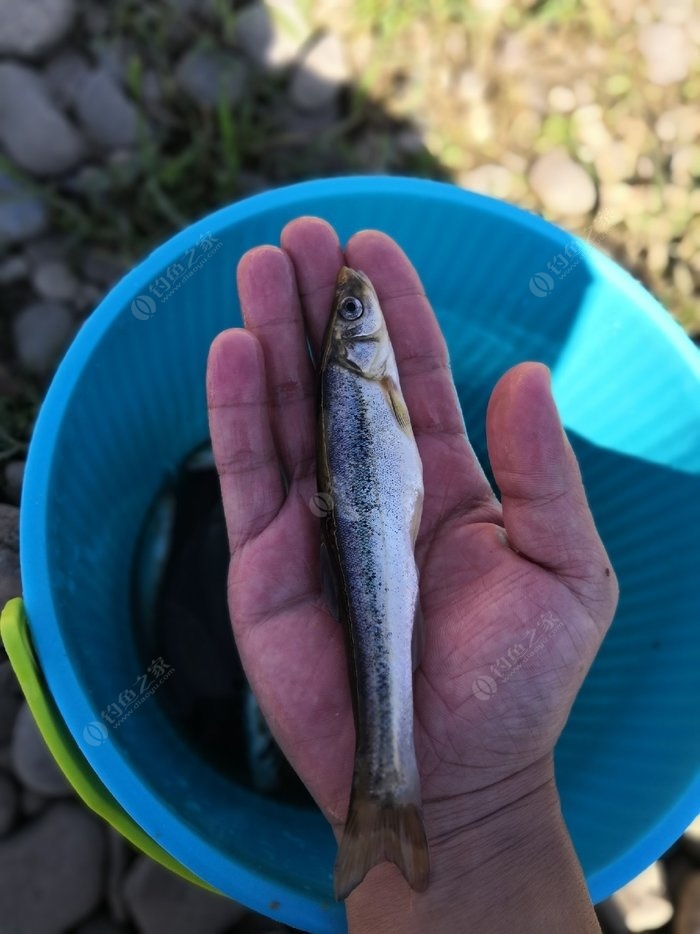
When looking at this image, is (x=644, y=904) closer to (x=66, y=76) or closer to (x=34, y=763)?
(x=34, y=763)

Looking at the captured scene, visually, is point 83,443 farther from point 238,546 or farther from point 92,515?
point 238,546

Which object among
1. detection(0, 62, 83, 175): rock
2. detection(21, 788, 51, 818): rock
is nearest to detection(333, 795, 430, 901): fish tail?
detection(21, 788, 51, 818): rock

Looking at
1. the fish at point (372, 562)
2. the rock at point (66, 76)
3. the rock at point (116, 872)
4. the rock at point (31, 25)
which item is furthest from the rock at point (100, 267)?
the rock at point (116, 872)

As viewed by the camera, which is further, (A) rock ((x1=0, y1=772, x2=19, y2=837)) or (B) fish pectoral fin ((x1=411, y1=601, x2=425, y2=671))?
(A) rock ((x1=0, y1=772, x2=19, y2=837))

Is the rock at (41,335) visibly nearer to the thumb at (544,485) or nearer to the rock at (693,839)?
the thumb at (544,485)

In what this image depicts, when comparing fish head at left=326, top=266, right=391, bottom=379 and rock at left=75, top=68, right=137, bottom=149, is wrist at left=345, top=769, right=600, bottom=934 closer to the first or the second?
fish head at left=326, top=266, right=391, bottom=379

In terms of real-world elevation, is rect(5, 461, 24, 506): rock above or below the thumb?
below

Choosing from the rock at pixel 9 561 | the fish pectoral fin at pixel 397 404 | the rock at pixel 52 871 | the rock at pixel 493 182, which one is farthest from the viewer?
the rock at pixel 493 182
